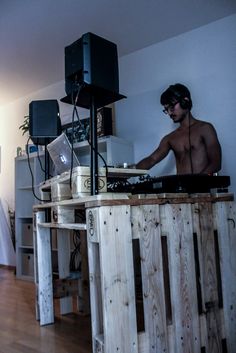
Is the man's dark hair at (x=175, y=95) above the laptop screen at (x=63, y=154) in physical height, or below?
above

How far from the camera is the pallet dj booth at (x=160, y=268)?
1.13 m

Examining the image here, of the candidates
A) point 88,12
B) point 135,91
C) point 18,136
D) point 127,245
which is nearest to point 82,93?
point 127,245

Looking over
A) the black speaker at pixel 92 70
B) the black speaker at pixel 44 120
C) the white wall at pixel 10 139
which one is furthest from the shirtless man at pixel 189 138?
the white wall at pixel 10 139

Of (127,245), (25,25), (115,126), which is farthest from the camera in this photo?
(115,126)

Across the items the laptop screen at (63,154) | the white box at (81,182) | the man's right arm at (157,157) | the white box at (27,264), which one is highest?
the man's right arm at (157,157)

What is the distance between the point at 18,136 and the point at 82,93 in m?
3.15

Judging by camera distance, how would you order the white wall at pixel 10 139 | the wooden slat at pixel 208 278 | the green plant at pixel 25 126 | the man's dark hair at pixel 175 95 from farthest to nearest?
the white wall at pixel 10 139 → the green plant at pixel 25 126 → the man's dark hair at pixel 175 95 → the wooden slat at pixel 208 278

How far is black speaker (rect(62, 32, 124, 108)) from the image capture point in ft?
4.24

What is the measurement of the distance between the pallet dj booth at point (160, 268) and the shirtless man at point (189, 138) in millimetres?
647

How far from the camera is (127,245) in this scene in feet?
3.85

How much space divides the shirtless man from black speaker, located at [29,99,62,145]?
2.59 ft

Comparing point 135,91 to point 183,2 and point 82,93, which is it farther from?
point 82,93

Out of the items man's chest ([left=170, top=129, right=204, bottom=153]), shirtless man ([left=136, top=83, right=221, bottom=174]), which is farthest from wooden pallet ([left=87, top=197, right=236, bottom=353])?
man's chest ([left=170, top=129, right=204, bottom=153])

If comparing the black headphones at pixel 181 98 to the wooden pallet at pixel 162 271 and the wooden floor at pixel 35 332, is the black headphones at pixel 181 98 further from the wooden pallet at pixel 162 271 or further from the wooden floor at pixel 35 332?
the wooden floor at pixel 35 332
